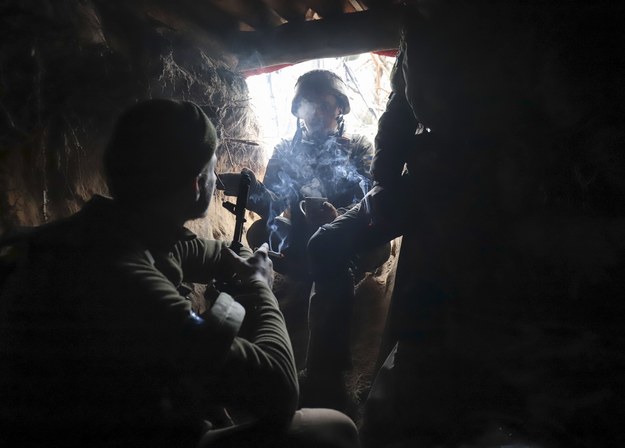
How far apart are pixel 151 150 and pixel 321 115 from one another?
392 cm

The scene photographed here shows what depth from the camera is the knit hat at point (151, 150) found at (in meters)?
1.65

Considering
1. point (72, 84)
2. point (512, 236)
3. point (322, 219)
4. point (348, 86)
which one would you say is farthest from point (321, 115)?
point (512, 236)

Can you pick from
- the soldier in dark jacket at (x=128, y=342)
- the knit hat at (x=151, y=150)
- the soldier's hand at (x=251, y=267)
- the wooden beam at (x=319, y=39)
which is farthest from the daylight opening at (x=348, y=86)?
the soldier in dark jacket at (x=128, y=342)

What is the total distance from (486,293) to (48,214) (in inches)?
131

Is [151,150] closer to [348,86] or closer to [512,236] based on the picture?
[512,236]

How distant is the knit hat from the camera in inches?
64.8

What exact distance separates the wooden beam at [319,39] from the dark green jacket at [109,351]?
3682 millimetres

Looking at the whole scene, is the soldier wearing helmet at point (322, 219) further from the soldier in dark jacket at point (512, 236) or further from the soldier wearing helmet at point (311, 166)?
the soldier in dark jacket at point (512, 236)

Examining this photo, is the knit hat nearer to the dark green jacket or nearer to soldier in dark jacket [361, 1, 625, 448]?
the dark green jacket

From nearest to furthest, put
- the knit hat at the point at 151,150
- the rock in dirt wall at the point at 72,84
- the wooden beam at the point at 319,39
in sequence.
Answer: the knit hat at the point at 151,150, the rock in dirt wall at the point at 72,84, the wooden beam at the point at 319,39

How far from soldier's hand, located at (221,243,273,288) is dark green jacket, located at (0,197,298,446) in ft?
1.49

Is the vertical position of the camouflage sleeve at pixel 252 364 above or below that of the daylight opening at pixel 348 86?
below

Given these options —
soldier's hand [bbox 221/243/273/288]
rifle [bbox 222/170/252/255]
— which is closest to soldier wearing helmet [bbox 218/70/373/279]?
rifle [bbox 222/170/252/255]

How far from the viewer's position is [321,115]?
17.3 ft
